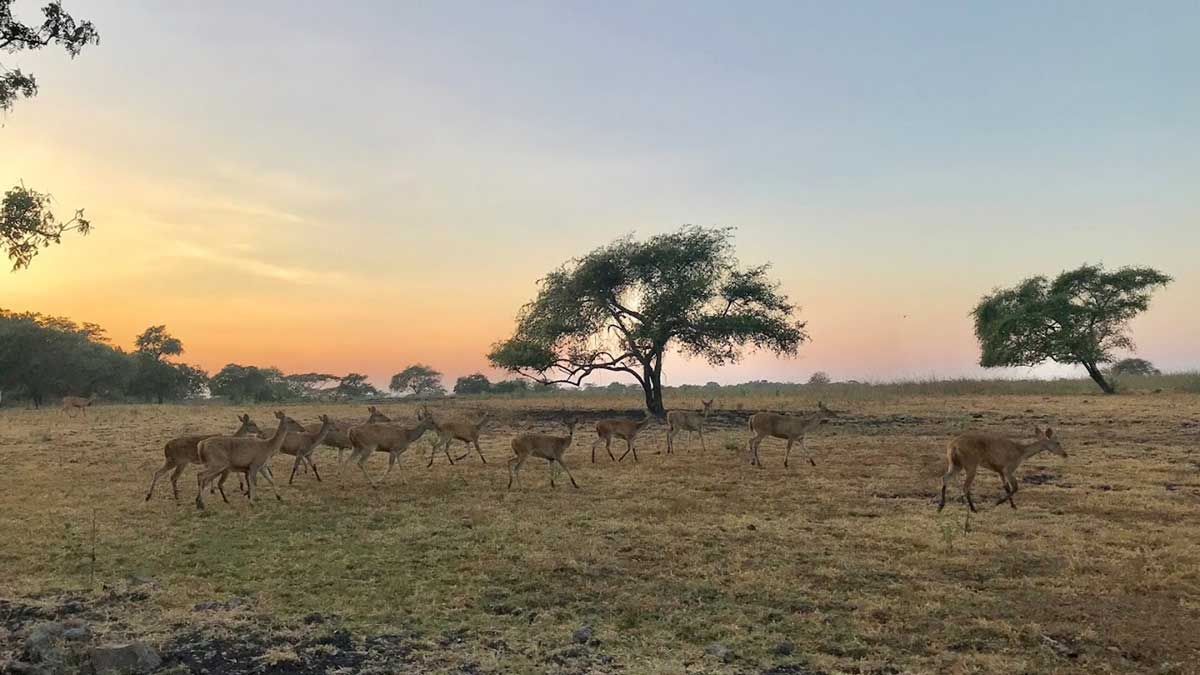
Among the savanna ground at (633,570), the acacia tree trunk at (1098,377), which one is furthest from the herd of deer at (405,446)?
the acacia tree trunk at (1098,377)

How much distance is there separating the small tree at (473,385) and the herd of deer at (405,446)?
54464 mm

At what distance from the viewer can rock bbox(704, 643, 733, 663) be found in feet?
18.2

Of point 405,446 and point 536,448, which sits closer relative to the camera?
point 536,448

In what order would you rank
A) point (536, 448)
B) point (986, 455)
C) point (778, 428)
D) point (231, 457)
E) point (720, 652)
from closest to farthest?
point (720, 652), point (986, 455), point (231, 457), point (536, 448), point (778, 428)

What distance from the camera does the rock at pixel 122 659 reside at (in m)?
5.28

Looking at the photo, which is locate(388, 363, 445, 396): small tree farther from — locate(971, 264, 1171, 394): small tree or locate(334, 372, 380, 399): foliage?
locate(971, 264, 1171, 394): small tree

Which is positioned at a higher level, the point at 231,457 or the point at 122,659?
the point at 231,457

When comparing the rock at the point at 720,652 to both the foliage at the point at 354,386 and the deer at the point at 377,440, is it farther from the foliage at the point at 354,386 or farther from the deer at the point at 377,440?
the foliage at the point at 354,386

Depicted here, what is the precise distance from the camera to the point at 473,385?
72.5 metres

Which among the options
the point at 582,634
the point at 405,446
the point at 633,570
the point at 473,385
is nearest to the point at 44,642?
A: the point at 582,634

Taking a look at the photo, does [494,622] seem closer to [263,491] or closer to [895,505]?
[895,505]

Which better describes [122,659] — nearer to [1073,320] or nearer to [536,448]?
[536,448]

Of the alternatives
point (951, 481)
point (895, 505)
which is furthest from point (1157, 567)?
point (951, 481)

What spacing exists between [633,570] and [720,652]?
89.0 inches
